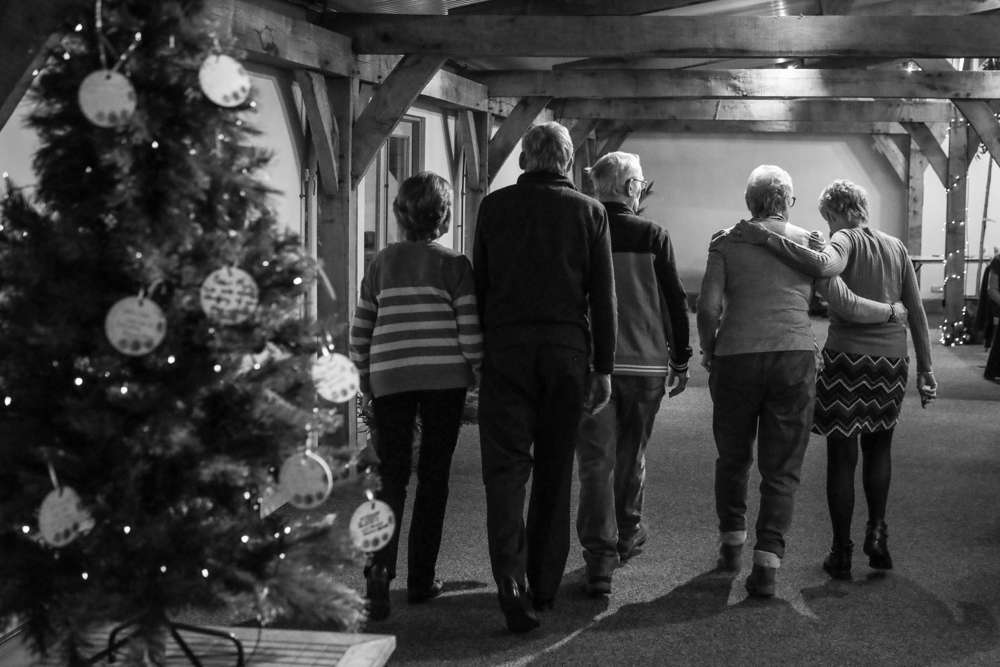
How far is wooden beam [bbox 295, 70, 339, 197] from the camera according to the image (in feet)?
19.2

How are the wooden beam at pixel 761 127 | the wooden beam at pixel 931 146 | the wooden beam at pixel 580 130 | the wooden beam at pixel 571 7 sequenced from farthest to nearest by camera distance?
the wooden beam at pixel 761 127
the wooden beam at pixel 931 146
the wooden beam at pixel 580 130
the wooden beam at pixel 571 7

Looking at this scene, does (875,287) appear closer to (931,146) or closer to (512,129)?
(512,129)

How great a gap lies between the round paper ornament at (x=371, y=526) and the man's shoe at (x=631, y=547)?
6.29 feet

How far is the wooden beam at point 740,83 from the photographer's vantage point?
9.22 meters

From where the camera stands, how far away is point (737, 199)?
1688 centimetres

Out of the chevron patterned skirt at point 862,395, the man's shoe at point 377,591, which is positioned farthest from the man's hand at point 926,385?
the man's shoe at point 377,591

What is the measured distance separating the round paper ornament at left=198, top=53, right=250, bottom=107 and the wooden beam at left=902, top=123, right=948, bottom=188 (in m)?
12.0

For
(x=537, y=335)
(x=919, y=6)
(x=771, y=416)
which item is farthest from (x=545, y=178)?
(x=919, y=6)

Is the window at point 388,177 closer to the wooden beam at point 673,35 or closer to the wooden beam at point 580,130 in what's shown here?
the wooden beam at point 673,35

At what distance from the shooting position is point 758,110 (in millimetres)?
12867

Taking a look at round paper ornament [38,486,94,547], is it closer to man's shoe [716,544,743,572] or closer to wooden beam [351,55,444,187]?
man's shoe [716,544,743,572]

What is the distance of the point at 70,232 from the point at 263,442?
473 millimetres

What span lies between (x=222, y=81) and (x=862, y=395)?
2434mm

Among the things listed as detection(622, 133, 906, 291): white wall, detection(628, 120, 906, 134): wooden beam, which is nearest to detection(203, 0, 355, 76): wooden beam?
detection(628, 120, 906, 134): wooden beam
